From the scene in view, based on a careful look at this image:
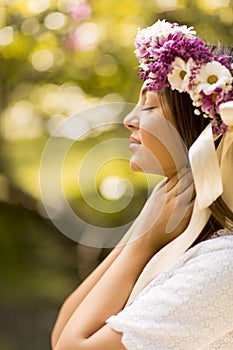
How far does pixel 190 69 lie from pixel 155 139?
130 millimetres

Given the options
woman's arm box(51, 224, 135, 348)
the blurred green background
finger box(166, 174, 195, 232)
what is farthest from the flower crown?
the blurred green background

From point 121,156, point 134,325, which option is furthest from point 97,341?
point 121,156

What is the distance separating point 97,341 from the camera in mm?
1239

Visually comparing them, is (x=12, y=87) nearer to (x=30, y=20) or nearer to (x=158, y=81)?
(x=30, y=20)

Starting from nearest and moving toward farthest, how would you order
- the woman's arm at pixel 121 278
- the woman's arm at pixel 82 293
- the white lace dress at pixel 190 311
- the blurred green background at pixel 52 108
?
the white lace dress at pixel 190 311 → the woman's arm at pixel 121 278 → the woman's arm at pixel 82 293 → the blurred green background at pixel 52 108

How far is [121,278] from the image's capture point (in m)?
1.33

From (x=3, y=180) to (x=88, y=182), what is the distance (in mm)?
531

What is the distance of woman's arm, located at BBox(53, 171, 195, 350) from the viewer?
1304mm

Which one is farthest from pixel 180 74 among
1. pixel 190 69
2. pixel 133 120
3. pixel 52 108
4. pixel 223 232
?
pixel 52 108

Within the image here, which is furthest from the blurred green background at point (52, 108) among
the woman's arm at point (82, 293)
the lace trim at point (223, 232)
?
the lace trim at point (223, 232)

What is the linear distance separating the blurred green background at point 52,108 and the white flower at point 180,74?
1998 mm

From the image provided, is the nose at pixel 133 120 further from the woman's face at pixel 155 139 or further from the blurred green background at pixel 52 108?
the blurred green background at pixel 52 108

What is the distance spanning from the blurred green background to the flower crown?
1.98 m

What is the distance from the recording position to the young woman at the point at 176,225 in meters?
1.20
